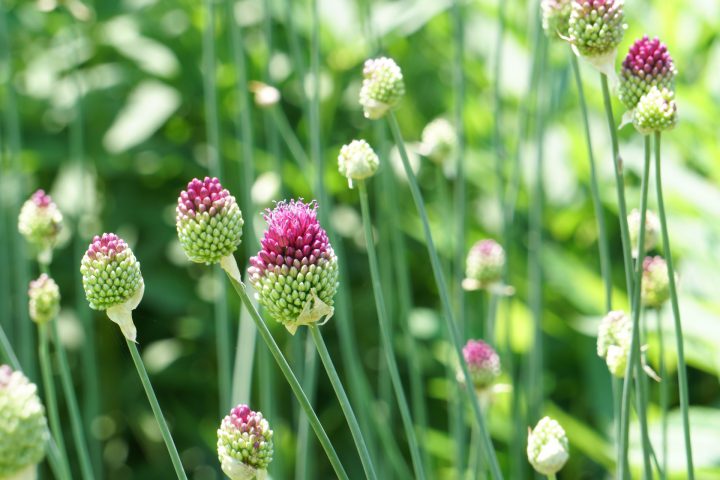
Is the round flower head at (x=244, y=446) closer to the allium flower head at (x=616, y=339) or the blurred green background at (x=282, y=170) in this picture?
the allium flower head at (x=616, y=339)

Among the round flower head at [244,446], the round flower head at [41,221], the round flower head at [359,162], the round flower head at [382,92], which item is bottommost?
the round flower head at [244,446]

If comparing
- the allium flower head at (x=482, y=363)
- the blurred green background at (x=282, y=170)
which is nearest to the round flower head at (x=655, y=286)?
the allium flower head at (x=482, y=363)

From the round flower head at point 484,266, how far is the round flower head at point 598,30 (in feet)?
1.02

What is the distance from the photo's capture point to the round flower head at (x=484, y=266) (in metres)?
0.89

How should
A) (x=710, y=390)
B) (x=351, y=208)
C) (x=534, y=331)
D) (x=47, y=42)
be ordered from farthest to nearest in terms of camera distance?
(x=47, y=42) → (x=351, y=208) → (x=710, y=390) → (x=534, y=331)

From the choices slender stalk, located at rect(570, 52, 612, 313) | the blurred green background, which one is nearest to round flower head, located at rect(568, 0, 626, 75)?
slender stalk, located at rect(570, 52, 612, 313)

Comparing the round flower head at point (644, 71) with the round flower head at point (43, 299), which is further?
the round flower head at point (43, 299)

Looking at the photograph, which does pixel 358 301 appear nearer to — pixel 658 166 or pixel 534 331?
pixel 534 331

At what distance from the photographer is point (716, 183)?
4.20ft

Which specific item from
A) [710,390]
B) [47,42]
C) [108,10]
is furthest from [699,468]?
[47,42]

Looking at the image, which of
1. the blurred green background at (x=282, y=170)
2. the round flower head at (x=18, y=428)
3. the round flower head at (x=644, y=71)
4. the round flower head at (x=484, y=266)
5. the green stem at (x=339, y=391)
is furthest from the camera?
the blurred green background at (x=282, y=170)

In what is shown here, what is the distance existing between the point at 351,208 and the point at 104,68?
51cm

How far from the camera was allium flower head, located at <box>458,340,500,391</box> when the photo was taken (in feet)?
2.63

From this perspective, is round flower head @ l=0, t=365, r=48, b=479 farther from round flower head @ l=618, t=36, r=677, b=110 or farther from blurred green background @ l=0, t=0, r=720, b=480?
blurred green background @ l=0, t=0, r=720, b=480
